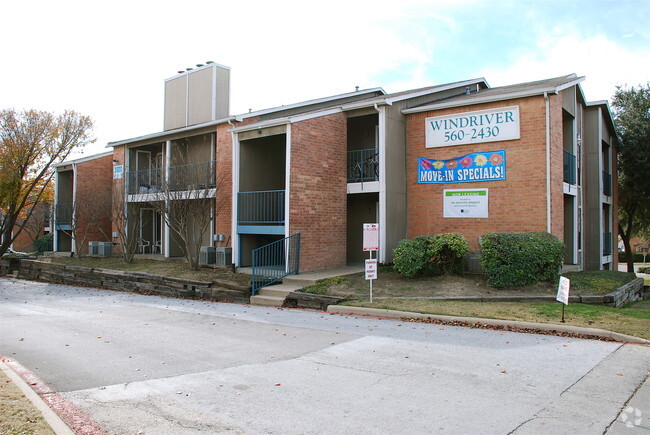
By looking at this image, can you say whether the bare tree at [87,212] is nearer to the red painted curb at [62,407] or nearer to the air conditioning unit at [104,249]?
the air conditioning unit at [104,249]

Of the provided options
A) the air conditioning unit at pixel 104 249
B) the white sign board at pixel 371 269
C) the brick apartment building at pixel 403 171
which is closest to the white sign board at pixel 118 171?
the air conditioning unit at pixel 104 249

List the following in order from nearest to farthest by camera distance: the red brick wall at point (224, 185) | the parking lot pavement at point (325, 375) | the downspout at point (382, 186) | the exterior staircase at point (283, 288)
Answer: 1. the parking lot pavement at point (325, 375)
2. the exterior staircase at point (283, 288)
3. the downspout at point (382, 186)
4. the red brick wall at point (224, 185)

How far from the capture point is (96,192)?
23.4 m

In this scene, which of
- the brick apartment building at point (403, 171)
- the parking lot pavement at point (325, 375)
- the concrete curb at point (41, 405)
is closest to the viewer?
the concrete curb at point (41, 405)

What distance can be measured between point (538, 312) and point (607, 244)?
12177mm

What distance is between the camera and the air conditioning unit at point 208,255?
17964 mm

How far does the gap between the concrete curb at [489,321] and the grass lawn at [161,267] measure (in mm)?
4228

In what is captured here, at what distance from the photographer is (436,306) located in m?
10.7

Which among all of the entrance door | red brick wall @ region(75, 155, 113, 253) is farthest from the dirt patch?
red brick wall @ region(75, 155, 113, 253)

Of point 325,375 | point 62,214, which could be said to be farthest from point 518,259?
point 62,214

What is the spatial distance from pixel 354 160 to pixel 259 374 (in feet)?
38.8

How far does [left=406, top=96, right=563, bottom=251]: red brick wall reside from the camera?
45.1ft

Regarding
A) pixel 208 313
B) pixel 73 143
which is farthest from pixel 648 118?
pixel 73 143

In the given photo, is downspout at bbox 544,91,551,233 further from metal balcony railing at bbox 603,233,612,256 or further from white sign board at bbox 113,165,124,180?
white sign board at bbox 113,165,124,180
